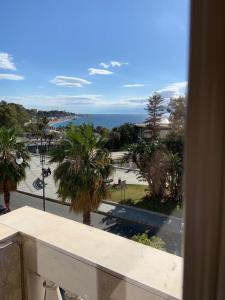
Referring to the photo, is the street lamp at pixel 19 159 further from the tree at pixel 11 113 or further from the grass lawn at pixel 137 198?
the grass lawn at pixel 137 198

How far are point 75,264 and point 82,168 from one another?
4.20 meters

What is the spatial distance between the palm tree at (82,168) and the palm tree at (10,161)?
150cm

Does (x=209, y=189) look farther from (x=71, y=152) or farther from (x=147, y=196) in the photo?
(x=147, y=196)

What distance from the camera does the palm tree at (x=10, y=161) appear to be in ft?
19.5

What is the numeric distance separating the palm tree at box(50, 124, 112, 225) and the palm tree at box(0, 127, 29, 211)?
1.50 meters

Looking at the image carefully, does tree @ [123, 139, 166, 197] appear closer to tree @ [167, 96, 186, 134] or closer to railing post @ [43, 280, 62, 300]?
railing post @ [43, 280, 62, 300]

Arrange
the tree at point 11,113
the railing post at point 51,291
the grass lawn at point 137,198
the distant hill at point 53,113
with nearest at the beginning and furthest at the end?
1. the railing post at point 51,291
2. the distant hill at point 53,113
3. the tree at point 11,113
4. the grass lawn at point 137,198

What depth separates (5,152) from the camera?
19.8ft

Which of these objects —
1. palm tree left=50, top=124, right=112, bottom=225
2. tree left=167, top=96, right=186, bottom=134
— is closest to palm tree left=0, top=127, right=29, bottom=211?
palm tree left=50, top=124, right=112, bottom=225

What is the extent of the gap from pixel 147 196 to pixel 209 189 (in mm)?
Answer: 6158

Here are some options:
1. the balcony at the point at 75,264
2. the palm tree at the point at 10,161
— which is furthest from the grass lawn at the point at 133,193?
the balcony at the point at 75,264

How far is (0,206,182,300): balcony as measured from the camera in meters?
0.63

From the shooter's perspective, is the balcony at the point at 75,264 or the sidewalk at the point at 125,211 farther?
the sidewalk at the point at 125,211

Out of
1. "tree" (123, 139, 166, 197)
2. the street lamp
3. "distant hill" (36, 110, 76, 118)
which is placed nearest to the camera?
"distant hill" (36, 110, 76, 118)
